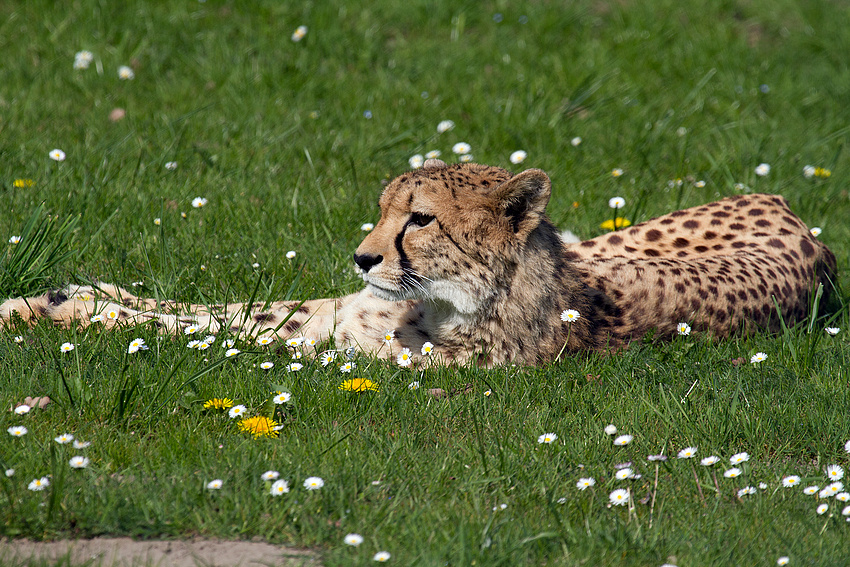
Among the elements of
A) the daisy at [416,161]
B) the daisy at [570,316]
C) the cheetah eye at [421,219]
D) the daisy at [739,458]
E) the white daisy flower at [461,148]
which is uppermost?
the cheetah eye at [421,219]

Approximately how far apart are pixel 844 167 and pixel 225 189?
176 inches

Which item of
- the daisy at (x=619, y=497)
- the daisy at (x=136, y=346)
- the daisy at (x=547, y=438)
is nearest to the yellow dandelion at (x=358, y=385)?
the daisy at (x=547, y=438)

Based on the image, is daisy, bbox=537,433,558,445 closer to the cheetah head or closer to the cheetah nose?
the cheetah head

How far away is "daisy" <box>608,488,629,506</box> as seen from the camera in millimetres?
2894

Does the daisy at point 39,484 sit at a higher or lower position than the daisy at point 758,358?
higher

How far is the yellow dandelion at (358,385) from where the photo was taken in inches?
138

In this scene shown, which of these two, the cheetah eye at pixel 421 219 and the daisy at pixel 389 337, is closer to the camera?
the cheetah eye at pixel 421 219

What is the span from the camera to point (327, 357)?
3760mm

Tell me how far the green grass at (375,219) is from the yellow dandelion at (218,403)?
2.2 inches

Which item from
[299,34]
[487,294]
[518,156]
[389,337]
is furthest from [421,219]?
[299,34]

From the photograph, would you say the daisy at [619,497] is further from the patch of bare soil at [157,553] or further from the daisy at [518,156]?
the daisy at [518,156]

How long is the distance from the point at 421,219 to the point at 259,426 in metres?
1.12

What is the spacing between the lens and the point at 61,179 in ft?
17.3

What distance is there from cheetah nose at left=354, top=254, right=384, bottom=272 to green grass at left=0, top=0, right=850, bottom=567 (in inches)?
17.5
